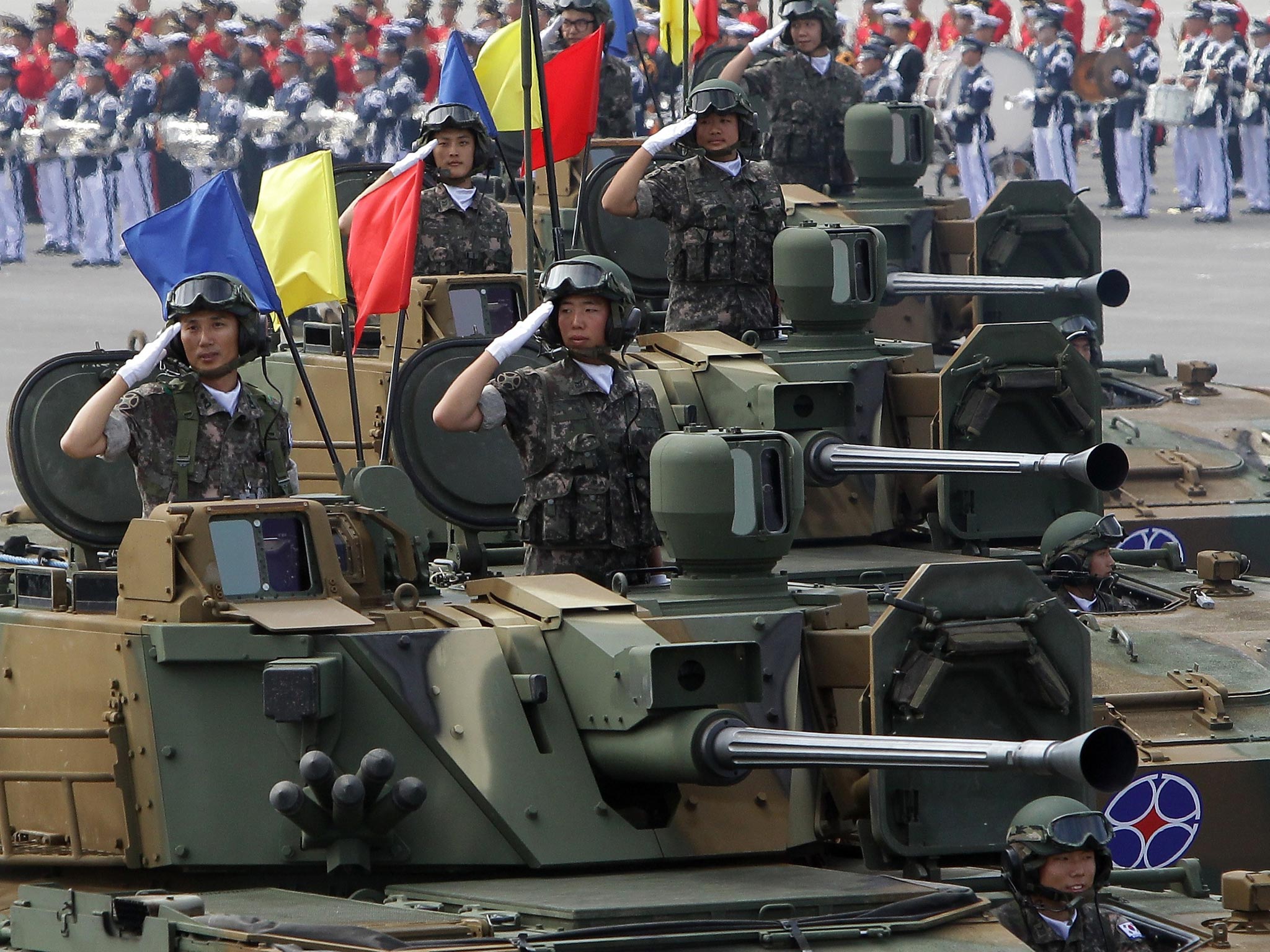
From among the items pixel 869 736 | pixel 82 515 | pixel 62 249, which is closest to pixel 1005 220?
pixel 82 515

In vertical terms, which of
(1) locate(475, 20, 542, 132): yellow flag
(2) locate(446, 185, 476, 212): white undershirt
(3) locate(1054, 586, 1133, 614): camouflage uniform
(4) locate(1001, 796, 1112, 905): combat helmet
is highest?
(1) locate(475, 20, 542, 132): yellow flag

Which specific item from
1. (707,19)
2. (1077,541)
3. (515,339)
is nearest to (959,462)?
(1077,541)

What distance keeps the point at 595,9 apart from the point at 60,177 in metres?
18.7

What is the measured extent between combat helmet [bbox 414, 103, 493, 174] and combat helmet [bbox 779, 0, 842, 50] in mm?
5884

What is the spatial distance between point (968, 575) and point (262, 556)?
8.48 ft

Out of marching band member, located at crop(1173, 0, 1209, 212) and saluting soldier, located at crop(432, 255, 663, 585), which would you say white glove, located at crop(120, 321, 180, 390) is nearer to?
saluting soldier, located at crop(432, 255, 663, 585)

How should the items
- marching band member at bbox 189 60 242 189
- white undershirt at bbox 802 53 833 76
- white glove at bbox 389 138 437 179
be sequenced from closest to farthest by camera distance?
white glove at bbox 389 138 437 179 → white undershirt at bbox 802 53 833 76 → marching band member at bbox 189 60 242 189

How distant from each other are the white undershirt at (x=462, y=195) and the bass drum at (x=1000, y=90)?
2125cm

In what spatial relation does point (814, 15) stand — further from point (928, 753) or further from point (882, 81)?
point (882, 81)

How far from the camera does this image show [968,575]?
11.0m

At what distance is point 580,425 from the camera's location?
40.0 feet

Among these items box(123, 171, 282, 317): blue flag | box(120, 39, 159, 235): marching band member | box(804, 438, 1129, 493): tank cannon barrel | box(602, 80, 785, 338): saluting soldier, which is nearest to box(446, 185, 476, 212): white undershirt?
box(602, 80, 785, 338): saluting soldier

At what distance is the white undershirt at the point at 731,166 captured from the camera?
55.9 feet

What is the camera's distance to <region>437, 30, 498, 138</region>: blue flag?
1842 cm
